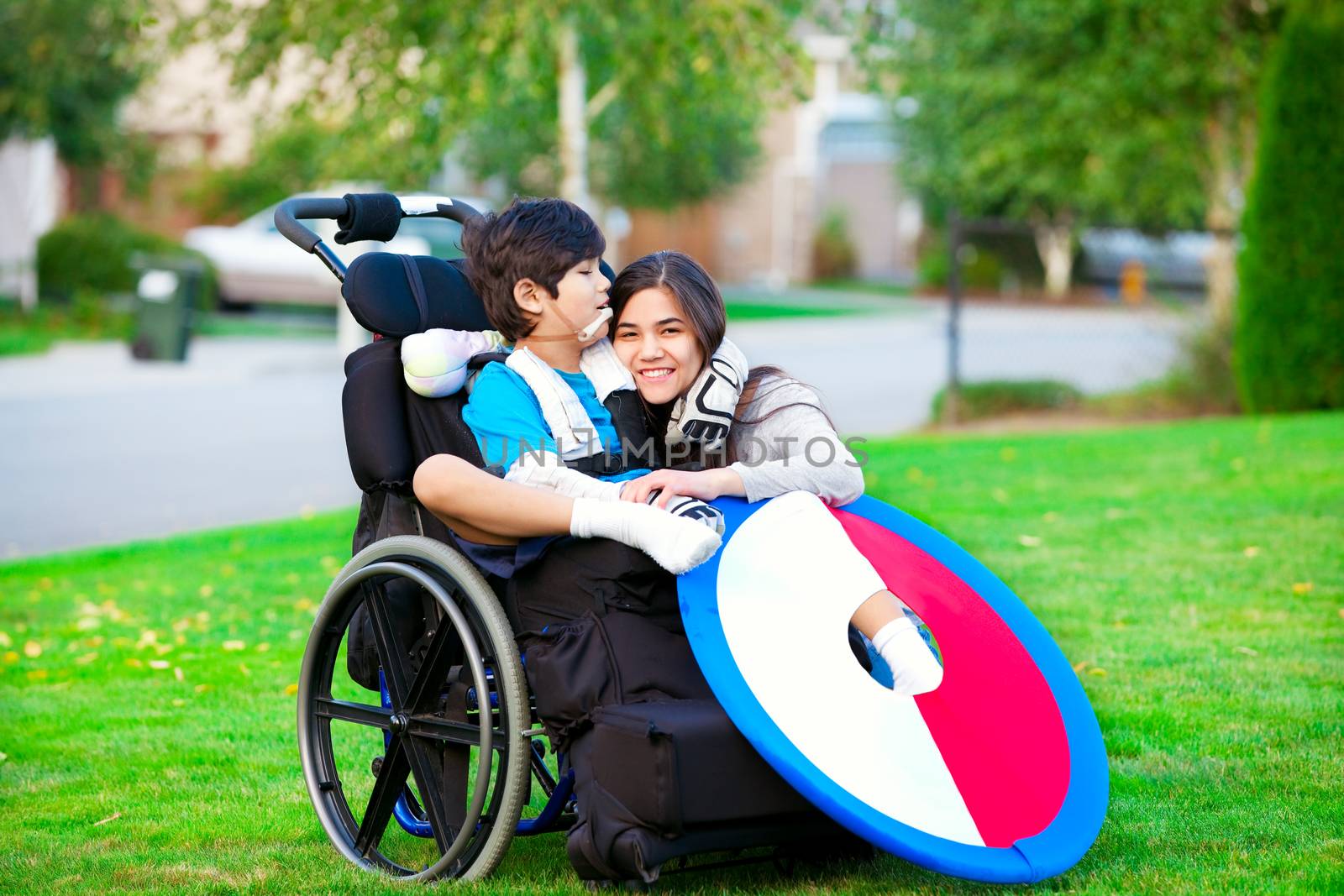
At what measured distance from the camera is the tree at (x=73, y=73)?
A: 14555mm

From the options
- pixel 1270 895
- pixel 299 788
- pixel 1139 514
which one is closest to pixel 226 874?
pixel 299 788

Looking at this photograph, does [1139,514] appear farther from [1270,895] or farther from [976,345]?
[976,345]

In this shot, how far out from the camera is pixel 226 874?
3.57m

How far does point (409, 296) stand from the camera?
147 inches

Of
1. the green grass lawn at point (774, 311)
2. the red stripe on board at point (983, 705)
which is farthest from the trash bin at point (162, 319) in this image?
the red stripe on board at point (983, 705)

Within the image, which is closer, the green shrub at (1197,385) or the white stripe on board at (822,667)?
the white stripe on board at (822,667)

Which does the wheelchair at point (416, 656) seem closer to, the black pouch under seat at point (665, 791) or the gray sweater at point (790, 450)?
the black pouch under seat at point (665, 791)

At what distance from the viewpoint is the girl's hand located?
3.27 meters

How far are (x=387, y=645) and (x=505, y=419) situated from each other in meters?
0.57

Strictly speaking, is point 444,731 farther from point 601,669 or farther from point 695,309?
point 695,309

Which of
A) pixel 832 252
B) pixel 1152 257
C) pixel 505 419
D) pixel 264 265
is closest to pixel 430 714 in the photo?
pixel 505 419

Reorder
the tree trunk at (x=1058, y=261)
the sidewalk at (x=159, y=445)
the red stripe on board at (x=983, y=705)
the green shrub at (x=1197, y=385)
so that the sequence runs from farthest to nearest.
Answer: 1. the tree trunk at (x=1058, y=261)
2. the green shrub at (x=1197, y=385)
3. the sidewalk at (x=159, y=445)
4. the red stripe on board at (x=983, y=705)

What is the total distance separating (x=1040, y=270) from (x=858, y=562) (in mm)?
38109

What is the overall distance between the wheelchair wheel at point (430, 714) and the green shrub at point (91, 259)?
21423 millimetres
